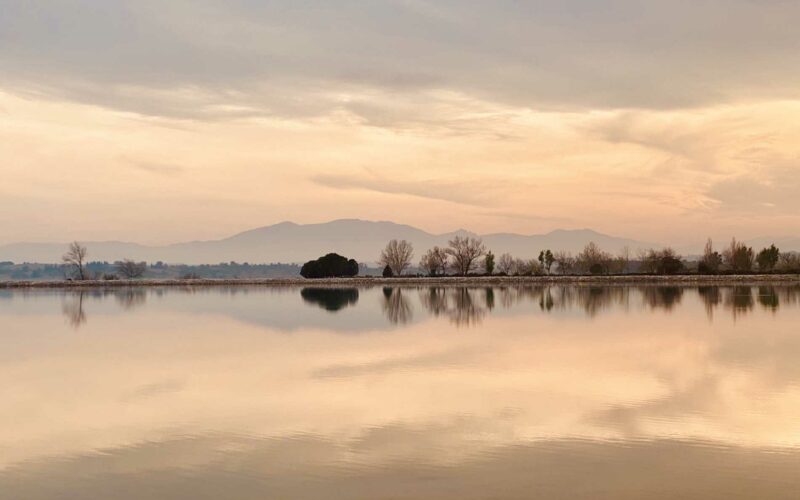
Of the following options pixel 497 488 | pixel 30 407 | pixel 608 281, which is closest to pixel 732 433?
pixel 497 488

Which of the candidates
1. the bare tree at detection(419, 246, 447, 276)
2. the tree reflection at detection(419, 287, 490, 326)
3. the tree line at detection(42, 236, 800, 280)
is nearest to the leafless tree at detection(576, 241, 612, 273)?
the tree line at detection(42, 236, 800, 280)

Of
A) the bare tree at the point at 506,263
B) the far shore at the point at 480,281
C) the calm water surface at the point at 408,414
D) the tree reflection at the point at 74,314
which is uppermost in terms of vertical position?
the bare tree at the point at 506,263

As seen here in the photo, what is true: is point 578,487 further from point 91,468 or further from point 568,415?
point 91,468

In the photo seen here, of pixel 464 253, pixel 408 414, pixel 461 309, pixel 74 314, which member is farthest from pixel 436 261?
pixel 408 414

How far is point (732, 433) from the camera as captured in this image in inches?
381

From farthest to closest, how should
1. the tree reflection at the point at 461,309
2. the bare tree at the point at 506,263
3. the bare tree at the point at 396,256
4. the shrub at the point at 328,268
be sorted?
the bare tree at the point at 506,263
the bare tree at the point at 396,256
the shrub at the point at 328,268
the tree reflection at the point at 461,309

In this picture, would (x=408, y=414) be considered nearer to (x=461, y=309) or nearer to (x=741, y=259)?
(x=461, y=309)

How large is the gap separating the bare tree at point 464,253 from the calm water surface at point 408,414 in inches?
2171

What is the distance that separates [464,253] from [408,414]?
6794 centimetres

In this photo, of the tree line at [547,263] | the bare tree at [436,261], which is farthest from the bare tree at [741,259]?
the bare tree at [436,261]

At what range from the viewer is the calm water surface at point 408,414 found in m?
7.91

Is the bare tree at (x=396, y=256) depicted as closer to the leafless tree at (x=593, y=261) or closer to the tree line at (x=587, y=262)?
the tree line at (x=587, y=262)

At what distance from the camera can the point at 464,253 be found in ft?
258

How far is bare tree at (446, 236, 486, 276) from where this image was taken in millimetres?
78062
